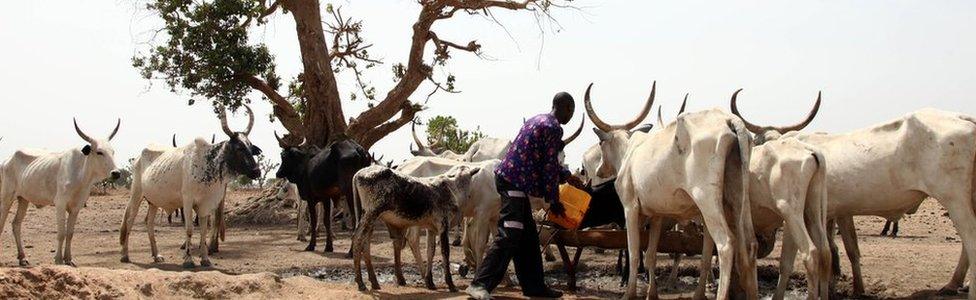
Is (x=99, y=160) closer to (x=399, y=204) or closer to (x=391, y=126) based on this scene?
(x=399, y=204)

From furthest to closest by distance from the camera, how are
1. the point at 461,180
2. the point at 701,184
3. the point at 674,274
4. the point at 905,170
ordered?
the point at 674,274
the point at 461,180
the point at 905,170
the point at 701,184

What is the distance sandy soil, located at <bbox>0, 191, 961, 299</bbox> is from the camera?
7050 mm

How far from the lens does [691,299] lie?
8.76 metres

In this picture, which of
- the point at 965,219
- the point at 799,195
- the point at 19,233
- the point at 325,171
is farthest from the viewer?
the point at 325,171

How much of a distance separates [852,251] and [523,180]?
136 inches

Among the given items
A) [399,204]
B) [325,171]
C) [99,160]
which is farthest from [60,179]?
[399,204]

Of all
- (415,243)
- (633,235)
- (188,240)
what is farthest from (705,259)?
(188,240)

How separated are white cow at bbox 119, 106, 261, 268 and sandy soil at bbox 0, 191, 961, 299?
51cm

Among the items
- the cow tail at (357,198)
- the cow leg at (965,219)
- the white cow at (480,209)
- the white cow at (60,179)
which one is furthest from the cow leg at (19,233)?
the cow leg at (965,219)

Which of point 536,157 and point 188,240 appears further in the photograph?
point 188,240

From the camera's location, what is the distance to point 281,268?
1133 cm

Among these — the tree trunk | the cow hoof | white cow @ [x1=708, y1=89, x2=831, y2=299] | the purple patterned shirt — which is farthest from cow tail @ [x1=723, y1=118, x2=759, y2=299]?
the tree trunk

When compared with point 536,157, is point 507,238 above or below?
below

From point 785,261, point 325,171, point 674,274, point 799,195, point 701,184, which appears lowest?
point 674,274
